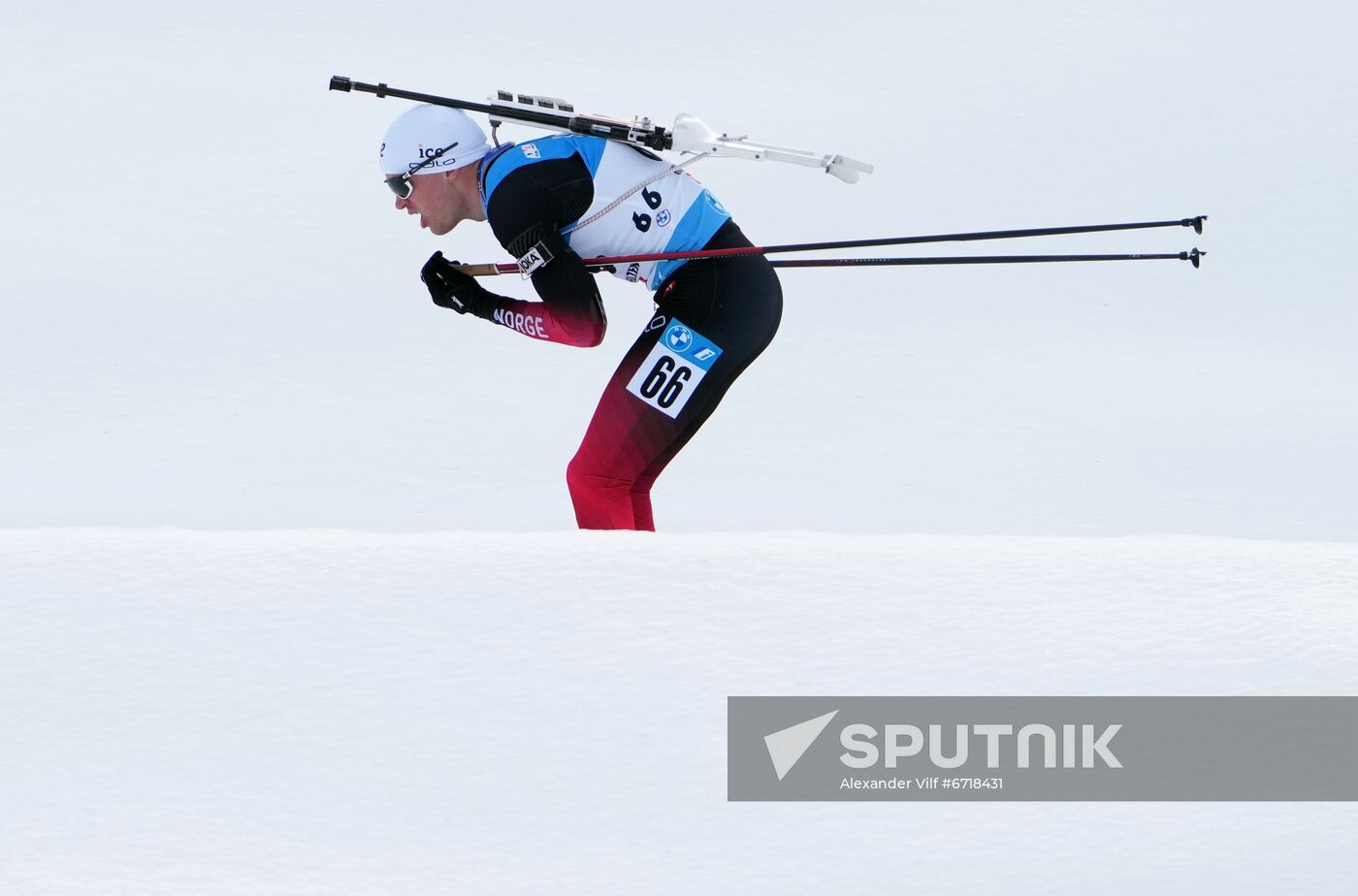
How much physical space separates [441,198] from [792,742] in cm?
184

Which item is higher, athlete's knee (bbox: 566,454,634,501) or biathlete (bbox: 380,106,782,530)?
biathlete (bbox: 380,106,782,530)

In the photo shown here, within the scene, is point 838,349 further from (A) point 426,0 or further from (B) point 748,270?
(A) point 426,0

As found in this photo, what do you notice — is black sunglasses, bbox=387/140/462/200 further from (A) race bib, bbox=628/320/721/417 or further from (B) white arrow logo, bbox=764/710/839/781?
(B) white arrow logo, bbox=764/710/839/781

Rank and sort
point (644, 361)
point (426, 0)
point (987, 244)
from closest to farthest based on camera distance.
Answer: point (644, 361)
point (987, 244)
point (426, 0)

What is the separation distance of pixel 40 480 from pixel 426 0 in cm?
574

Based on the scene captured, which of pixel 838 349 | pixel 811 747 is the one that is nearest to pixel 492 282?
pixel 838 349

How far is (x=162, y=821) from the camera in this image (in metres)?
2.46

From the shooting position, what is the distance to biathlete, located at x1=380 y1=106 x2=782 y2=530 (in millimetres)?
3746

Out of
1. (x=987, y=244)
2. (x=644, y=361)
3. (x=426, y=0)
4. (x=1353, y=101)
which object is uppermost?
(x=426, y=0)

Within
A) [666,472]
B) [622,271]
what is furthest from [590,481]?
[666,472]

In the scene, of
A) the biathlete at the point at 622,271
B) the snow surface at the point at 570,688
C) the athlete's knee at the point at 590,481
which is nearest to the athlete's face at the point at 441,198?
the biathlete at the point at 622,271

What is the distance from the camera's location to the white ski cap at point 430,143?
3.83 m

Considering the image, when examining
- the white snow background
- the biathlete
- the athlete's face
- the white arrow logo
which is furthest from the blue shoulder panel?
the white arrow logo

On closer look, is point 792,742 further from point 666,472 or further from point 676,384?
point 666,472
